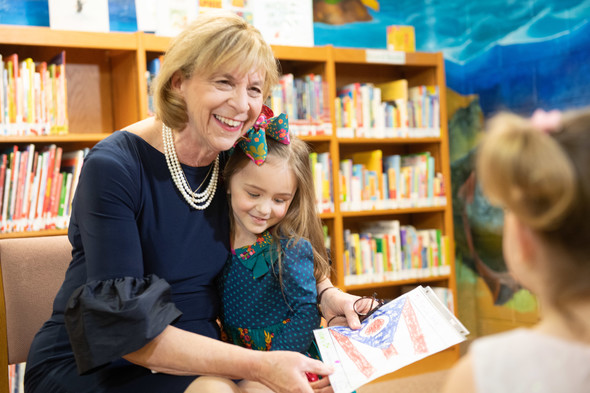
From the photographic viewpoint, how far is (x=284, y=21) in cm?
389

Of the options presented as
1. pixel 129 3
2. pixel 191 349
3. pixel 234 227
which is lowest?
pixel 191 349

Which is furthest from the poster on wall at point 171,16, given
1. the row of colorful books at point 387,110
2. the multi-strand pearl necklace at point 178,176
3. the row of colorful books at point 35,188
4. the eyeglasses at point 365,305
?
the eyeglasses at point 365,305

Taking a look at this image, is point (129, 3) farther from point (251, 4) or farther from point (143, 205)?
point (143, 205)

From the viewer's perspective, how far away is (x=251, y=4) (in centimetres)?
379

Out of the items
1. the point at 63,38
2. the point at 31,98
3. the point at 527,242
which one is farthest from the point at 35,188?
the point at 527,242

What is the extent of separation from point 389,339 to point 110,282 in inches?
26.8

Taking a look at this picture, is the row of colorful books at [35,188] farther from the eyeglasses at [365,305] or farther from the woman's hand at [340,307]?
the eyeglasses at [365,305]

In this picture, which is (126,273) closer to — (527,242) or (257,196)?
(257,196)

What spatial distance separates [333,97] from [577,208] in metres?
3.17

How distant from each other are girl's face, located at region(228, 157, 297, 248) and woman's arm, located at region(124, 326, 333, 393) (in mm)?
499

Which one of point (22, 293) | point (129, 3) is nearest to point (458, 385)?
point (22, 293)

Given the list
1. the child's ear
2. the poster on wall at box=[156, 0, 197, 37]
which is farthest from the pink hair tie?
the poster on wall at box=[156, 0, 197, 37]

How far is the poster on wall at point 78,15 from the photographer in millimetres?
3279

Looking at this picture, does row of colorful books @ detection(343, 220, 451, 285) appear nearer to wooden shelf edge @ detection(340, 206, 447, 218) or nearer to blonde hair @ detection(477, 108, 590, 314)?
wooden shelf edge @ detection(340, 206, 447, 218)
